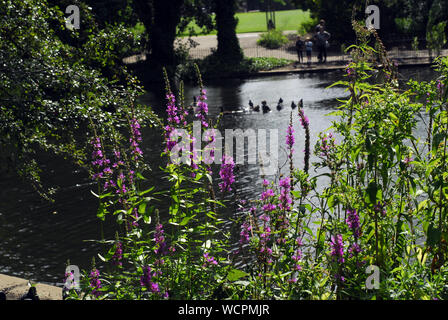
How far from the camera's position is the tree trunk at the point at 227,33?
3997 cm

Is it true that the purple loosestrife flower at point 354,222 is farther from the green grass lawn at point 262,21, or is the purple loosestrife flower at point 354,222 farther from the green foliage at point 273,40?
the green grass lawn at point 262,21

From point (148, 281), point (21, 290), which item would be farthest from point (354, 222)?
point (21, 290)

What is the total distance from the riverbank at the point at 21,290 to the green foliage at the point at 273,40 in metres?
38.4

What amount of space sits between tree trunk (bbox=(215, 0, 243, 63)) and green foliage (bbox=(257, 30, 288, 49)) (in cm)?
637

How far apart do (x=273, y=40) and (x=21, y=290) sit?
39312mm

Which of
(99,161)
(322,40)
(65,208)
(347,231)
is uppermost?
(322,40)

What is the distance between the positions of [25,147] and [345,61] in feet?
93.8

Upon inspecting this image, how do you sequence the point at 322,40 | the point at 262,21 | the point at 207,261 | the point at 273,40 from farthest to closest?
the point at 262,21 < the point at 273,40 < the point at 322,40 < the point at 207,261

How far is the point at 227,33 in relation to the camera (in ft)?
132

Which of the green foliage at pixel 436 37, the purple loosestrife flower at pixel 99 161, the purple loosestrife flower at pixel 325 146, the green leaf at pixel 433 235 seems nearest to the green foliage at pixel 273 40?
the green foliage at pixel 436 37

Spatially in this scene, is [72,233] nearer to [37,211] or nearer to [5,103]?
[37,211]

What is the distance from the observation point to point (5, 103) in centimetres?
1055

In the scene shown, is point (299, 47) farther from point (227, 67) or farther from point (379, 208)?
point (379, 208)

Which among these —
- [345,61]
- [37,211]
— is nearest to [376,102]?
[37,211]
